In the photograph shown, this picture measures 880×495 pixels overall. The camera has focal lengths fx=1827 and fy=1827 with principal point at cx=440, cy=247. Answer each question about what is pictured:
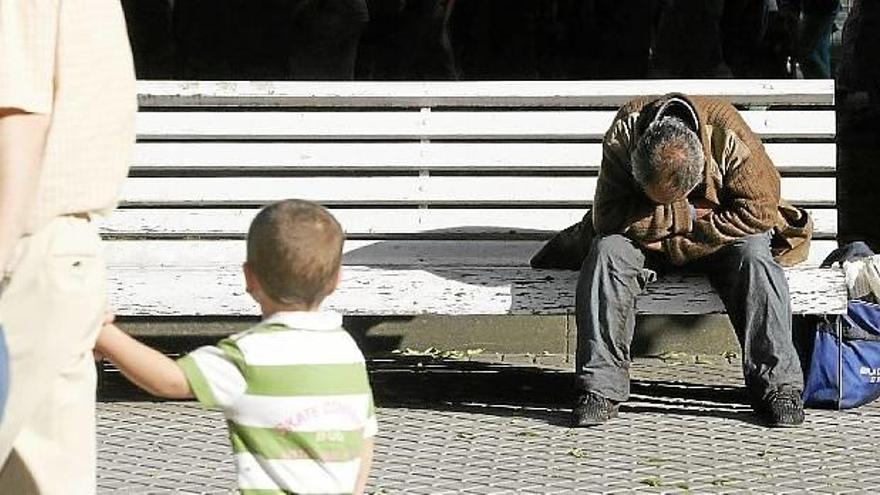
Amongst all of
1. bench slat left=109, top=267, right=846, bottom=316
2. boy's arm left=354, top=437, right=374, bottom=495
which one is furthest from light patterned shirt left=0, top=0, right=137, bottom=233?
bench slat left=109, top=267, right=846, bottom=316

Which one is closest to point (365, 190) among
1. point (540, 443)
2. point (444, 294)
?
point (444, 294)

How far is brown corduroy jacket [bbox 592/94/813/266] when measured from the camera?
21.7 feet

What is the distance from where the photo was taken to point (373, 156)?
756cm

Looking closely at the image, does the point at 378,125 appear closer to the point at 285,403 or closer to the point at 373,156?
the point at 373,156

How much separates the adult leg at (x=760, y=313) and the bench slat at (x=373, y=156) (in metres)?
1.09

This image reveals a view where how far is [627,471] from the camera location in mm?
5965

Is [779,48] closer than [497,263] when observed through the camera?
No

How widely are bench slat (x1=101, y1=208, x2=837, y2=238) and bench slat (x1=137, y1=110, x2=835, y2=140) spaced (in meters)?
0.31

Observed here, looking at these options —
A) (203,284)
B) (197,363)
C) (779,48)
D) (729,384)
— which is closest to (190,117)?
(203,284)

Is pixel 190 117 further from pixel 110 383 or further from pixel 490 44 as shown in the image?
pixel 490 44

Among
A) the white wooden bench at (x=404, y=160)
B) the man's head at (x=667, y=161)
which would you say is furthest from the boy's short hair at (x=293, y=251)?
the white wooden bench at (x=404, y=160)

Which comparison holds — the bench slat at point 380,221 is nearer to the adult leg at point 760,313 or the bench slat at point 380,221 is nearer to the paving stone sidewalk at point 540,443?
the paving stone sidewalk at point 540,443

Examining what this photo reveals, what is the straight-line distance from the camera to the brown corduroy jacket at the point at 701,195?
21.7 ft

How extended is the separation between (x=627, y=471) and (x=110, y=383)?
104 inches
